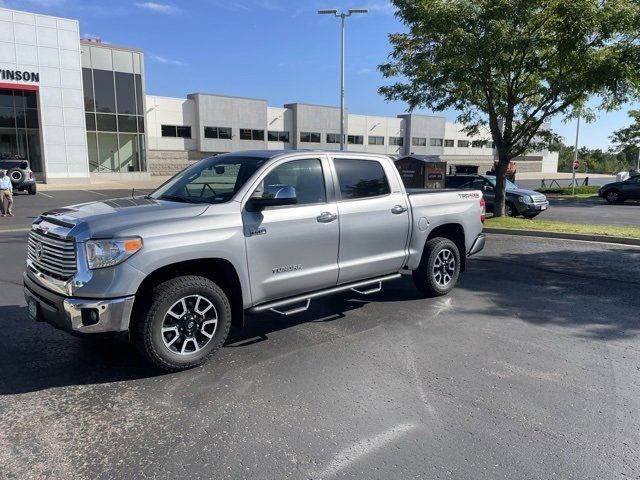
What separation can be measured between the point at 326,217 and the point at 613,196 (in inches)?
974

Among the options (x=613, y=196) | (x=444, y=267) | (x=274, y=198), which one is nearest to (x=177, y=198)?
(x=274, y=198)

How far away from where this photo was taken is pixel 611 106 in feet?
43.2

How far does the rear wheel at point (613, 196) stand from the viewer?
24734 mm

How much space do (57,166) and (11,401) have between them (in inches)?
1300

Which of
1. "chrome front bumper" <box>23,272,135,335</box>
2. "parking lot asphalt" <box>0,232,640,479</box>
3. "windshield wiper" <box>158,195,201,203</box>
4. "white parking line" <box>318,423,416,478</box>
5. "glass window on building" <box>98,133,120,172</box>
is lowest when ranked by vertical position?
"white parking line" <box>318,423,416,478</box>

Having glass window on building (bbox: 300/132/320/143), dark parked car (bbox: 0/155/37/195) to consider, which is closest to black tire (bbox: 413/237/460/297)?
dark parked car (bbox: 0/155/37/195)

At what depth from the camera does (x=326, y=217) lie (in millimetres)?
5051

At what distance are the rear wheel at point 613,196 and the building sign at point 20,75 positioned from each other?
3347 centimetres

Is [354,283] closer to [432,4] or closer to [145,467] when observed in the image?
[145,467]

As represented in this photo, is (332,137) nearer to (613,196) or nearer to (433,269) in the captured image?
(613,196)

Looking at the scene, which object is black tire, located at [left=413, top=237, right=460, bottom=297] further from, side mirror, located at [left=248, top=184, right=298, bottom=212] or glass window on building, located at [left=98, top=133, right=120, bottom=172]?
glass window on building, located at [left=98, top=133, right=120, bottom=172]

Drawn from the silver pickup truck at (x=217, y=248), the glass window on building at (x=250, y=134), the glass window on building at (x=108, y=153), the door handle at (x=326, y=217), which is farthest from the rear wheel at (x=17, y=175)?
the glass window on building at (x=250, y=134)

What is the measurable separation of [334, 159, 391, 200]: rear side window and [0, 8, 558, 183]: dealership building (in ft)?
37.9

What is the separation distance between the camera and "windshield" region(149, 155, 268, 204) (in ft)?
15.5
